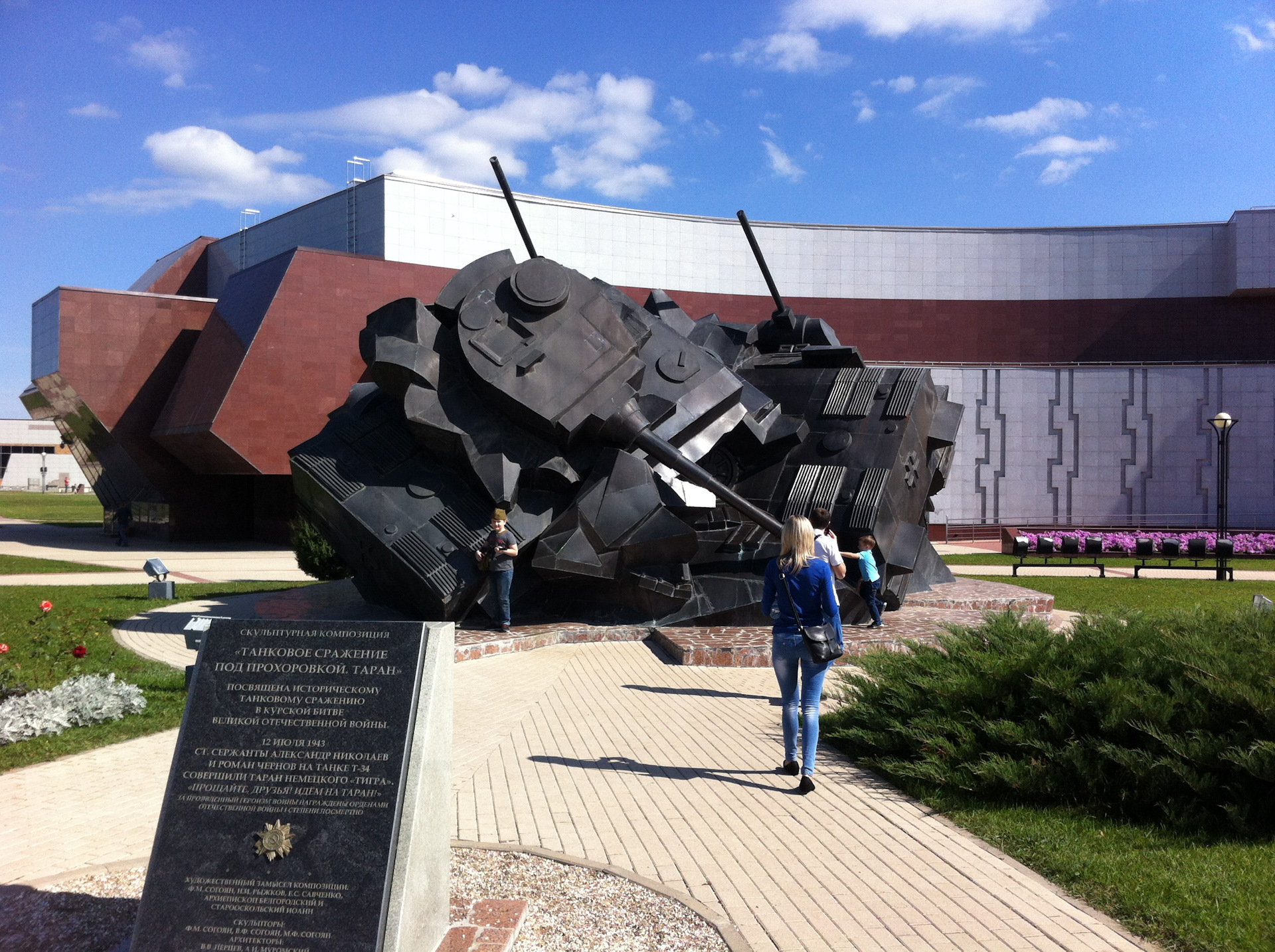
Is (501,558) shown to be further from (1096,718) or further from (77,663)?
(1096,718)

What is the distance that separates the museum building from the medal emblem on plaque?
87.0 feet

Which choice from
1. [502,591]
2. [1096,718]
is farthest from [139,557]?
[1096,718]

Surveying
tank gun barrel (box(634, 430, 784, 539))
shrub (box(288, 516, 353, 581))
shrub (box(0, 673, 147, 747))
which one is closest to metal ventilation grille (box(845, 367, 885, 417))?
tank gun barrel (box(634, 430, 784, 539))

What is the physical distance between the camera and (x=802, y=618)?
7258 millimetres

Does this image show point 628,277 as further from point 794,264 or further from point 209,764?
point 209,764

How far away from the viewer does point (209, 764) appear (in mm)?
4332

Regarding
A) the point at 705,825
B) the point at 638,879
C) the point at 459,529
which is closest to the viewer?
the point at 638,879

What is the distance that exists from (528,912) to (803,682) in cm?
297

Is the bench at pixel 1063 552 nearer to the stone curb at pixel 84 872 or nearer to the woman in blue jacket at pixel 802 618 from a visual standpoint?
the woman in blue jacket at pixel 802 618

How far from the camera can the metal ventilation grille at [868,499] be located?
1426 cm

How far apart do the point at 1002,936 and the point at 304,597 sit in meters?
14.9

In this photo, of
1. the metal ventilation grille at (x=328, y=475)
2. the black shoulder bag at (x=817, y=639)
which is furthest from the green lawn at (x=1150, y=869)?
the metal ventilation grille at (x=328, y=475)

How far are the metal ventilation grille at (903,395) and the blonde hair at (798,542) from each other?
8.71 metres

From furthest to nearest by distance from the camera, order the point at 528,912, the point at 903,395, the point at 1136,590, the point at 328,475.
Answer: the point at 1136,590 < the point at 903,395 < the point at 328,475 < the point at 528,912
